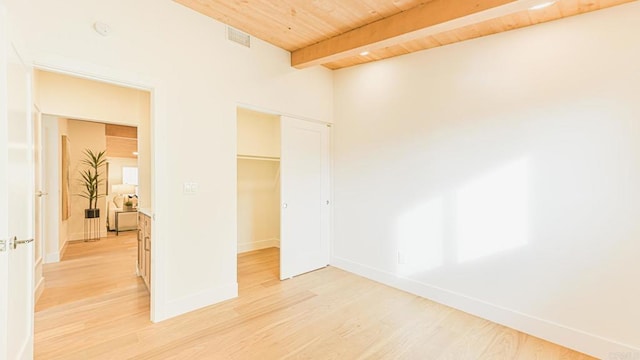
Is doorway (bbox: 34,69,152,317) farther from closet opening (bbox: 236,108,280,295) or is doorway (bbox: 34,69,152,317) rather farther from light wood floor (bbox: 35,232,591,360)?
closet opening (bbox: 236,108,280,295)

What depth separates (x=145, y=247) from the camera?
3312 millimetres

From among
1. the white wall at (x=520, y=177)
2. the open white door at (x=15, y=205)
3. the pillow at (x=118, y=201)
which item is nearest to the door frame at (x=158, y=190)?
the open white door at (x=15, y=205)

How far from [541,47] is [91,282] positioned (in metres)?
5.54

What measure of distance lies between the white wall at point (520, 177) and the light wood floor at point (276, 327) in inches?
13.6

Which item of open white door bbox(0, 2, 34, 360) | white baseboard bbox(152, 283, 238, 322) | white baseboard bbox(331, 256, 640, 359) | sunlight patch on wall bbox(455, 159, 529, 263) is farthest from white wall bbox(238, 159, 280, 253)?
sunlight patch on wall bbox(455, 159, 529, 263)

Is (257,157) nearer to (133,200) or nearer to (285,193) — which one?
(285,193)

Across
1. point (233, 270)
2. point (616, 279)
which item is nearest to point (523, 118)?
point (616, 279)

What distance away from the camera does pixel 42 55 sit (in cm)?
203

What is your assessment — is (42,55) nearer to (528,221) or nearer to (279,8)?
(279,8)

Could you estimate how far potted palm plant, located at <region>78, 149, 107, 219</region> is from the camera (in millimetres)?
5887

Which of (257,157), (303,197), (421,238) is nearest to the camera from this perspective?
(421,238)

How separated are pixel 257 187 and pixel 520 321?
164 inches

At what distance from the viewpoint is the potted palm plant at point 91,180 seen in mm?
5887

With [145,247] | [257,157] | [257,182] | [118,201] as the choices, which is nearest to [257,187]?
[257,182]
